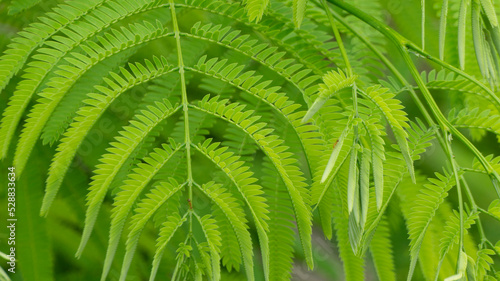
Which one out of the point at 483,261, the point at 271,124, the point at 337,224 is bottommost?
the point at 483,261

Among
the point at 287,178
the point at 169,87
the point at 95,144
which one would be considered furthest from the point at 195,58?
the point at 287,178

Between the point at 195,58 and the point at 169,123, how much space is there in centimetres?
20

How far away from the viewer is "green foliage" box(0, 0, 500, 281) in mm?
785

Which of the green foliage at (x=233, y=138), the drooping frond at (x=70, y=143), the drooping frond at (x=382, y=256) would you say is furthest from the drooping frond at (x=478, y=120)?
the drooping frond at (x=70, y=143)

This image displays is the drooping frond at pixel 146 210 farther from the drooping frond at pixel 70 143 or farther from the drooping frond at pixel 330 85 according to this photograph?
the drooping frond at pixel 330 85

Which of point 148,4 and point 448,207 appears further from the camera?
point 448,207

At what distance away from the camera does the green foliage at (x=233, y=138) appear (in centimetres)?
78

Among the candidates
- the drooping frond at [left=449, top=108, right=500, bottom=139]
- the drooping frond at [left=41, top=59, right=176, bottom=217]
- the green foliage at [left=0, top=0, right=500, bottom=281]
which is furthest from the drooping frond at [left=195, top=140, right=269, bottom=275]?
the drooping frond at [left=449, top=108, right=500, bottom=139]

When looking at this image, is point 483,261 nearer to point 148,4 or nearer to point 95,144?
point 148,4

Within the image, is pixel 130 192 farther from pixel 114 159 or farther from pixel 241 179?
pixel 241 179

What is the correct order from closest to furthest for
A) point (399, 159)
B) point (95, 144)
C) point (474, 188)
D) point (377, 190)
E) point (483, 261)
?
point (377, 190), point (483, 261), point (399, 159), point (95, 144), point (474, 188)

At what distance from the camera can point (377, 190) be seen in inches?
26.9

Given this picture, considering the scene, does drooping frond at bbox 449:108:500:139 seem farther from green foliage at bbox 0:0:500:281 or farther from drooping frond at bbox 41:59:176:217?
drooping frond at bbox 41:59:176:217

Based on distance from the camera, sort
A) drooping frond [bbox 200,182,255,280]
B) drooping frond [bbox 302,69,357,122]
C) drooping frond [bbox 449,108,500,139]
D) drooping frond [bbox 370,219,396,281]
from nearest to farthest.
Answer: drooping frond [bbox 302,69,357,122], drooping frond [bbox 200,182,255,280], drooping frond [bbox 449,108,500,139], drooping frond [bbox 370,219,396,281]
